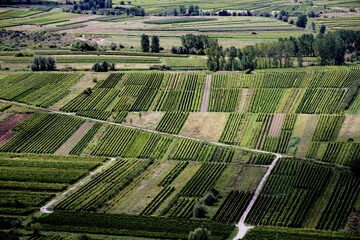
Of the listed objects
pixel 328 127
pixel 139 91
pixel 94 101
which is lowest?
pixel 94 101

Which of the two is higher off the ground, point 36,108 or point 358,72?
point 358,72

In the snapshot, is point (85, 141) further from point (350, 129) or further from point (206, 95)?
point (350, 129)

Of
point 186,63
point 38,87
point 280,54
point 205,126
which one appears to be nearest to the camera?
point 205,126

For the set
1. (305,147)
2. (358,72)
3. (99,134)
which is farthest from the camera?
(358,72)

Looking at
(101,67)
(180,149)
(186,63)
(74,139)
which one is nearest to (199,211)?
(180,149)

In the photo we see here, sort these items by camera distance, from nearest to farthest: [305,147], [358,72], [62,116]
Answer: [305,147]
[62,116]
[358,72]

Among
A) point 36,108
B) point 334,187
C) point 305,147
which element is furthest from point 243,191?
point 36,108

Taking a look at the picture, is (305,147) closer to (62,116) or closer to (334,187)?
(334,187)
